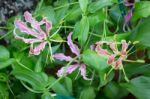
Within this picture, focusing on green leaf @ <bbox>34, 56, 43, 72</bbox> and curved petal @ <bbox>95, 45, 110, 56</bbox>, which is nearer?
curved petal @ <bbox>95, 45, 110, 56</bbox>

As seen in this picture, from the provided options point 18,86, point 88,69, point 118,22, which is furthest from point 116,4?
point 18,86

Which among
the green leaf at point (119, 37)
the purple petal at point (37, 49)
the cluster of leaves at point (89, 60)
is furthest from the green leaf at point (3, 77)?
the green leaf at point (119, 37)

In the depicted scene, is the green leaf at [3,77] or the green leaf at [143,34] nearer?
the green leaf at [143,34]

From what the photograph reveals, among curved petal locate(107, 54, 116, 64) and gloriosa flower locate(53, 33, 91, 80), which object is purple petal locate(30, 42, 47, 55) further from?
curved petal locate(107, 54, 116, 64)

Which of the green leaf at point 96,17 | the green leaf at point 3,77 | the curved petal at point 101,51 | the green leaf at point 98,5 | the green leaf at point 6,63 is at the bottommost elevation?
the green leaf at point 3,77

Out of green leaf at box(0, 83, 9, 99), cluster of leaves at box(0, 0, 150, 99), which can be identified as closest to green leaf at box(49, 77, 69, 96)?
cluster of leaves at box(0, 0, 150, 99)

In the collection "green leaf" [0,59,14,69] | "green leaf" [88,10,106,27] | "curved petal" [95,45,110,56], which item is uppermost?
"green leaf" [88,10,106,27]

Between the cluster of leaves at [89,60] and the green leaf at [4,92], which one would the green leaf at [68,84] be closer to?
the cluster of leaves at [89,60]

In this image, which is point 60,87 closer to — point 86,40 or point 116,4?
point 86,40
